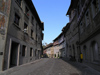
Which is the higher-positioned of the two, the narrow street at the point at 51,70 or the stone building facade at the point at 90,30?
the stone building facade at the point at 90,30

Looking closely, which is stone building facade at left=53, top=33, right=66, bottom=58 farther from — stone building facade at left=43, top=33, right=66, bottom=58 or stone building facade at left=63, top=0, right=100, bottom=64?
stone building facade at left=63, top=0, right=100, bottom=64

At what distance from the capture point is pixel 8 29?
350 inches

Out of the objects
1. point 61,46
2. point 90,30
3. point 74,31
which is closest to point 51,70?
point 90,30

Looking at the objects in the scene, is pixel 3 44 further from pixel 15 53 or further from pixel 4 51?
pixel 15 53

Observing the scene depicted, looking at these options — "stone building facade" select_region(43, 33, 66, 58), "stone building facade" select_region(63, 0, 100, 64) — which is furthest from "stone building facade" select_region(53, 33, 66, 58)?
"stone building facade" select_region(63, 0, 100, 64)

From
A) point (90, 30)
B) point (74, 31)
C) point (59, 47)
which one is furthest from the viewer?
point (59, 47)

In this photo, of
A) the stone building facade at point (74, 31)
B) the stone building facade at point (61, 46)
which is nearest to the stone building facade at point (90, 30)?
the stone building facade at point (74, 31)

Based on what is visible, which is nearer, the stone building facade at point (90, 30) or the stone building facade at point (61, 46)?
the stone building facade at point (90, 30)

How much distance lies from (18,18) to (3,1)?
3780 millimetres

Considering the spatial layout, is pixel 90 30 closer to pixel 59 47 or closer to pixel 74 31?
pixel 74 31

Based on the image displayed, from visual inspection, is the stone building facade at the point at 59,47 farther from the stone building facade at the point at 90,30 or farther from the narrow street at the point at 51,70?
the narrow street at the point at 51,70

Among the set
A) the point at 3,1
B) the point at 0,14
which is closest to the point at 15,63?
the point at 0,14

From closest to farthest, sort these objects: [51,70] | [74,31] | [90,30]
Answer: [51,70] < [90,30] < [74,31]

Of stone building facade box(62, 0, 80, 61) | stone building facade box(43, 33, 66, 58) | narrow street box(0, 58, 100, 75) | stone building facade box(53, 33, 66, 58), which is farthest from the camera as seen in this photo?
stone building facade box(43, 33, 66, 58)
